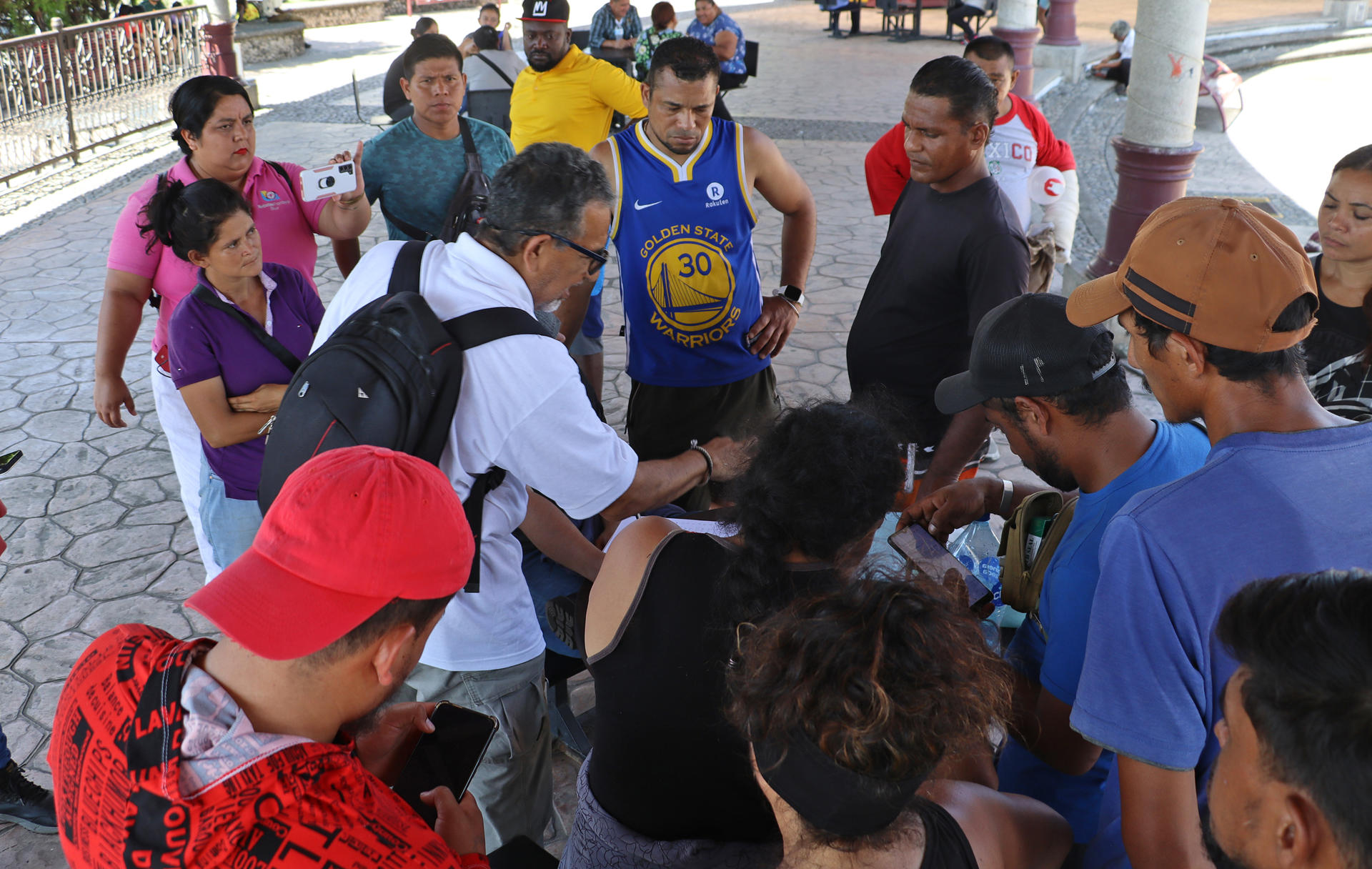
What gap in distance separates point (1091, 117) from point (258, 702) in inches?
541

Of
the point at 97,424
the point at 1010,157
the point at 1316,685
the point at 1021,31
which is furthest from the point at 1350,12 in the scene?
the point at 1316,685

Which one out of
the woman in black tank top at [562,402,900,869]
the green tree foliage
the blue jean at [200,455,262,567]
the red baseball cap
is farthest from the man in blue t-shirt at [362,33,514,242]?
the green tree foliage

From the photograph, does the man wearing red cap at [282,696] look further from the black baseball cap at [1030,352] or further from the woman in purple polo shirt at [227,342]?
the woman in purple polo shirt at [227,342]

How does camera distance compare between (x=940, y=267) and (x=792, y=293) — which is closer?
(x=940, y=267)

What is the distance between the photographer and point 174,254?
326cm

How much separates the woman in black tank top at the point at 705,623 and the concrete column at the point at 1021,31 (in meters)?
10.2

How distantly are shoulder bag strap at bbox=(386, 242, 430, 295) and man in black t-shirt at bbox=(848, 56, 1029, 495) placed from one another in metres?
1.58

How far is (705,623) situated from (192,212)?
83.8 inches

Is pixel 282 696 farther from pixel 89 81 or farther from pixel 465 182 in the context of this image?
pixel 89 81

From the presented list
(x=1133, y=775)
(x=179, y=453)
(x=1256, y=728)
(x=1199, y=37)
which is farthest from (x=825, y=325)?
(x=1256, y=728)

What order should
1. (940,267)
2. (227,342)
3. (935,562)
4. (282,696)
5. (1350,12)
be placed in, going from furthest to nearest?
(1350,12) → (940,267) → (227,342) → (935,562) → (282,696)

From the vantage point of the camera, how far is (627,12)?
39.3 ft

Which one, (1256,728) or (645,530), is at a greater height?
(1256,728)

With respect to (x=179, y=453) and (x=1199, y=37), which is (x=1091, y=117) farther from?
(x=179, y=453)
